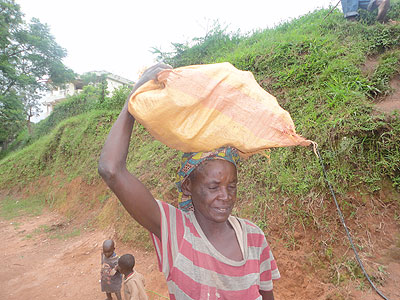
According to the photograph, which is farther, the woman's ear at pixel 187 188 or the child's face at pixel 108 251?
the child's face at pixel 108 251

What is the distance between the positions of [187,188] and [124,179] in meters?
0.39

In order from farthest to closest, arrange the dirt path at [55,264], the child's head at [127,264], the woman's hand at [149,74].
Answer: the dirt path at [55,264]
the child's head at [127,264]
the woman's hand at [149,74]

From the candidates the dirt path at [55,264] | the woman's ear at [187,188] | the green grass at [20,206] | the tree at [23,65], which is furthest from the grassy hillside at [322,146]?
the tree at [23,65]

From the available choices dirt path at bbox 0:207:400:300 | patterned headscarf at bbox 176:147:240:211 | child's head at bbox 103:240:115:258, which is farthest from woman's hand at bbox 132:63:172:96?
child's head at bbox 103:240:115:258

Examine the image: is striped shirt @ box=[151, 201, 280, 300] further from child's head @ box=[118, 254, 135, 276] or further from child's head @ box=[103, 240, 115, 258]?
child's head @ box=[103, 240, 115, 258]

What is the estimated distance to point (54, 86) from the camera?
72.1ft

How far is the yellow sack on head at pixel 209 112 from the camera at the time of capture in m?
1.06

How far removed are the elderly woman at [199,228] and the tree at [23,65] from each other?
16824 millimetres

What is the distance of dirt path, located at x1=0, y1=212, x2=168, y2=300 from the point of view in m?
4.19

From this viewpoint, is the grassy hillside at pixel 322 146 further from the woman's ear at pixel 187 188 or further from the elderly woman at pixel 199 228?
the woman's ear at pixel 187 188

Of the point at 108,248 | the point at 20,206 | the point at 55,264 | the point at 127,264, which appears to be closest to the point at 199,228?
the point at 127,264

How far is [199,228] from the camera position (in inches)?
47.9

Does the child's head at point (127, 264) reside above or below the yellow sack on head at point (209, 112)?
below

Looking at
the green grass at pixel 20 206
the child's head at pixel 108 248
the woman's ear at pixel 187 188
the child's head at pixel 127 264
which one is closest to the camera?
the woman's ear at pixel 187 188
